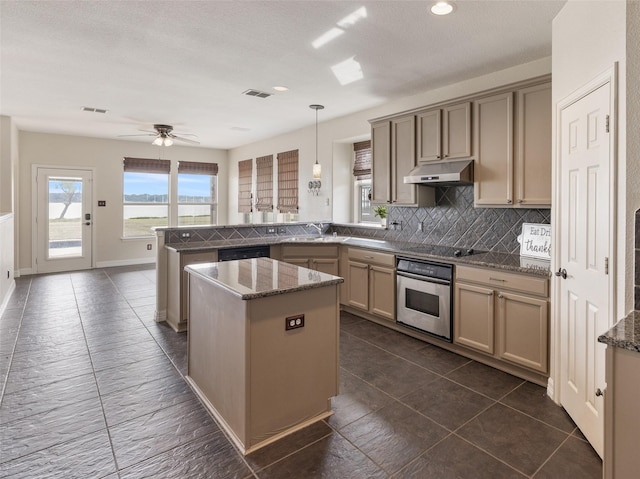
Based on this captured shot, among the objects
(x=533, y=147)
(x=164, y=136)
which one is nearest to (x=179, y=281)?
(x=164, y=136)

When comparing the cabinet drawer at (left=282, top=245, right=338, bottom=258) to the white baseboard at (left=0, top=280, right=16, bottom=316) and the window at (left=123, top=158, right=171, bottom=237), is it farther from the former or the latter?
the window at (left=123, top=158, right=171, bottom=237)

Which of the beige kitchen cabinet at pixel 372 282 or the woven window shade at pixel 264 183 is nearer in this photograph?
the beige kitchen cabinet at pixel 372 282

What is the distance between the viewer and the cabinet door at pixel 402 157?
13.4 ft

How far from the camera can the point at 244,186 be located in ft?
27.6

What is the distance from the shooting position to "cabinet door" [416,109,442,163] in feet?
12.5

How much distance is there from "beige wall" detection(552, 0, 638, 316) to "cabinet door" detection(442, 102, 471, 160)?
1150 millimetres

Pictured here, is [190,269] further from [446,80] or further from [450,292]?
[446,80]

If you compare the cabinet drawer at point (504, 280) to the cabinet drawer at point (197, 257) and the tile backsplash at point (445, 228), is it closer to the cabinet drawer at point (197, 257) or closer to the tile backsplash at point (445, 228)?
the tile backsplash at point (445, 228)

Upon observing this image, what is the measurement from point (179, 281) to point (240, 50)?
235 centimetres

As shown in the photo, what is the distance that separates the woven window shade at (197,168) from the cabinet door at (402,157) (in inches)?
232

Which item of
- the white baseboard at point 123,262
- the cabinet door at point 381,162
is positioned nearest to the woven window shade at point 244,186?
the white baseboard at point 123,262

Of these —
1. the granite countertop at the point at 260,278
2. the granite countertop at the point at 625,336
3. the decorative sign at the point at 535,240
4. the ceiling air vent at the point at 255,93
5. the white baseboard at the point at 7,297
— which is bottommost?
the white baseboard at the point at 7,297

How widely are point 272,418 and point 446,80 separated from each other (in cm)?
374

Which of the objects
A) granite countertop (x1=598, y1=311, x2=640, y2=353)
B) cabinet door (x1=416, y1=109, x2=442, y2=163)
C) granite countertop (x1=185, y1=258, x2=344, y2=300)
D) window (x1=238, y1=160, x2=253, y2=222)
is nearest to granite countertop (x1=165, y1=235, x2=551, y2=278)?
cabinet door (x1=416, y1=109, x2=442, y2=163)
